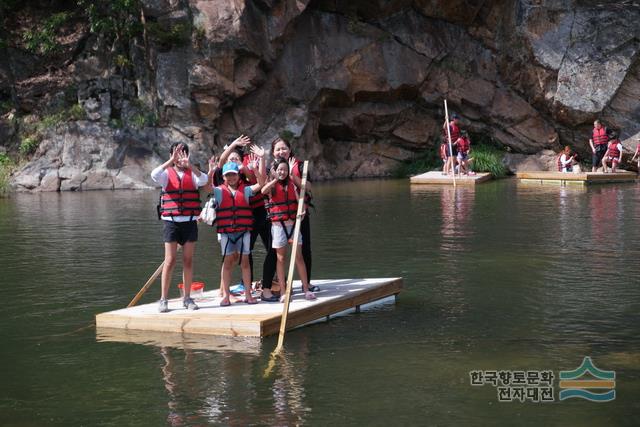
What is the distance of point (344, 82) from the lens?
3022cm

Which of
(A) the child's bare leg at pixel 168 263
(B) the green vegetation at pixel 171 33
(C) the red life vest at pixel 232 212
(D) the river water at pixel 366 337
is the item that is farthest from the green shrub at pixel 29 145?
(A) the child's bare leg at pixel 168 263

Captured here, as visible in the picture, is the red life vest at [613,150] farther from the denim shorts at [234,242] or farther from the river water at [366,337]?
the denim shorts at [234,242]

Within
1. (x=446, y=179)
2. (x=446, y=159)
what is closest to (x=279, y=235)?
(x=446, y=179)

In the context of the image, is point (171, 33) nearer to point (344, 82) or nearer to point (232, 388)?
point (344, 82)

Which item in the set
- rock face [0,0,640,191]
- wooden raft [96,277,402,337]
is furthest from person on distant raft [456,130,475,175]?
wooden raft [96,277,402,337]

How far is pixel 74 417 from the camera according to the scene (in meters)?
6.53

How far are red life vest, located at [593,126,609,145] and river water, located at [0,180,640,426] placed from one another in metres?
12.0

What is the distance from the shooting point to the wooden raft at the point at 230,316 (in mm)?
8500

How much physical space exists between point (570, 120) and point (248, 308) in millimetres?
24186

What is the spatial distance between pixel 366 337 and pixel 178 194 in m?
2.27

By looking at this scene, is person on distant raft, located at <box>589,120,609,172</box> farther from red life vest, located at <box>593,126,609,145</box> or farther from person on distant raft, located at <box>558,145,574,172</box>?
person on distant raft, located at <box>558,145,574,172</box>

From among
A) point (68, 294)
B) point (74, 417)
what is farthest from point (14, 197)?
point (74, 417)

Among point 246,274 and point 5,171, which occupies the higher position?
point 5,171

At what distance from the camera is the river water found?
659 centimetres
